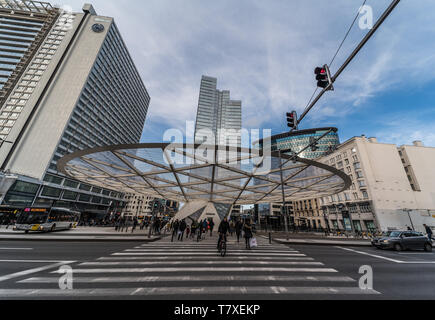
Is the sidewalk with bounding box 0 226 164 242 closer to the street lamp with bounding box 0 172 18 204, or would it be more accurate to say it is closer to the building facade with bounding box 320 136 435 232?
the street lamp with bounding box 0 172 18 204

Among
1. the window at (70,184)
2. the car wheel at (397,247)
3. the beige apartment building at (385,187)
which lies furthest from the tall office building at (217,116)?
the car wheel at (397,247)

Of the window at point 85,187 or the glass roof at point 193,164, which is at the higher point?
the window at point 85,187

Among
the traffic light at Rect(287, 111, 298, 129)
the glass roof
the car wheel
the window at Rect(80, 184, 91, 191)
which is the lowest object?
the car wheel

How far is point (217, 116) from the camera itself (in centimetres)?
11356

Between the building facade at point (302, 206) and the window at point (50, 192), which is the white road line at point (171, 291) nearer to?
the building facade at point (302, 206)

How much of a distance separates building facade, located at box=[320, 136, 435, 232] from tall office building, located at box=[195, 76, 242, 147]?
7212 centimetres

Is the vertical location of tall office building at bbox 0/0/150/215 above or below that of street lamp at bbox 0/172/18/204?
above

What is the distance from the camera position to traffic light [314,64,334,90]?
17.1 feet

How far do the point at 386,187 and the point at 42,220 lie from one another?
204 feet

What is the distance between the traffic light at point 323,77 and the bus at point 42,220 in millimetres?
26844

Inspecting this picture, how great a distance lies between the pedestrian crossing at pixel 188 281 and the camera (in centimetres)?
428

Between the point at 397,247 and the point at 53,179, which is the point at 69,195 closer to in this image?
the point at 53,179

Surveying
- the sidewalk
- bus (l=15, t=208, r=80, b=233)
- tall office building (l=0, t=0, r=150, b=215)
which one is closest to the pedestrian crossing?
the sidewalk
